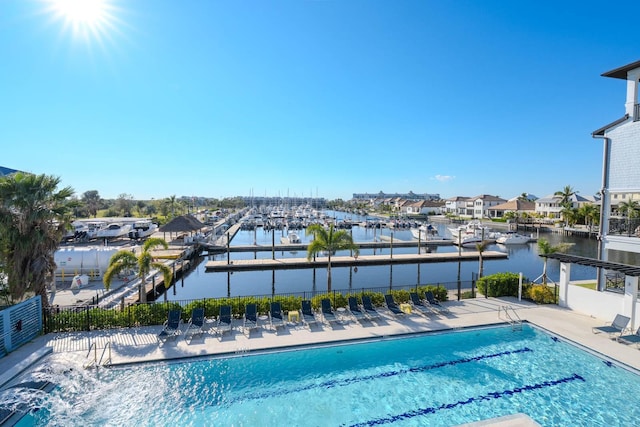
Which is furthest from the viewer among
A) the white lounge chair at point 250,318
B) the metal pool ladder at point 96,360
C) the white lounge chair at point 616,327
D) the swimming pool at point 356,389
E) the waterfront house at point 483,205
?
the waterfront house at point 483,205

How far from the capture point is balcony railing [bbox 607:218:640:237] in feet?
45.6

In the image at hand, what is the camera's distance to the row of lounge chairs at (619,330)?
459 inches

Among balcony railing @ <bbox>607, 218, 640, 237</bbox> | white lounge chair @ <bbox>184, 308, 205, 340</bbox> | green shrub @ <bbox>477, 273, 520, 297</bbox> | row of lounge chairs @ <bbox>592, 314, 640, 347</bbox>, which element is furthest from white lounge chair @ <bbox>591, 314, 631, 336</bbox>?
white lounge chair @ <bbox>184, 308, 205, 340</bbox>

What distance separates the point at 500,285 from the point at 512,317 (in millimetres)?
3303

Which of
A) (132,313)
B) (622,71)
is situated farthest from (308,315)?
(622,71)

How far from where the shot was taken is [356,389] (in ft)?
30.7

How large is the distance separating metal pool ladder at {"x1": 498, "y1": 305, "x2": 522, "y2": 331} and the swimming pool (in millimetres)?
1769

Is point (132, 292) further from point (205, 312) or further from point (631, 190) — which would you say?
point (631, 190)

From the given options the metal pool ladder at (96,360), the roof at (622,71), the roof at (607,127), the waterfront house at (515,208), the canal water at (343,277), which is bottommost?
the canal water at (343,277)

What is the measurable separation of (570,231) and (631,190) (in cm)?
5712

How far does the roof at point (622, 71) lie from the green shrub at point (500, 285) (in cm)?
1044

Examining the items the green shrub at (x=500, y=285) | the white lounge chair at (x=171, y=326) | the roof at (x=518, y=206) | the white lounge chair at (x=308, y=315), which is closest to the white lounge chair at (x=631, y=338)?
the green shrub at (x=500, y=285)

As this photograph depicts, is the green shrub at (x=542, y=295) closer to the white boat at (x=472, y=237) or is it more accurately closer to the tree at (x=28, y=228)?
the tree at (x=28, y=228)

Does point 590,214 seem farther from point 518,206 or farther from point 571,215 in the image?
point 518,206
